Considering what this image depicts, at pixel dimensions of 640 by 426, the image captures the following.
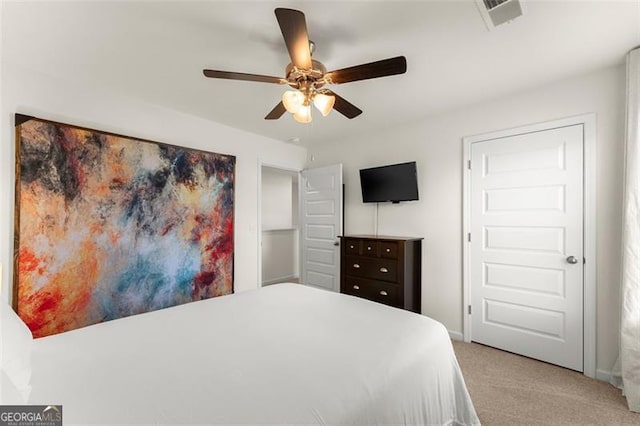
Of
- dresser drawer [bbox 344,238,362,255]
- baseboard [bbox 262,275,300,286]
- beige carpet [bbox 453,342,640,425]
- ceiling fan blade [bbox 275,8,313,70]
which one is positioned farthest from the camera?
baseboard [bbox 262,275,300,286]

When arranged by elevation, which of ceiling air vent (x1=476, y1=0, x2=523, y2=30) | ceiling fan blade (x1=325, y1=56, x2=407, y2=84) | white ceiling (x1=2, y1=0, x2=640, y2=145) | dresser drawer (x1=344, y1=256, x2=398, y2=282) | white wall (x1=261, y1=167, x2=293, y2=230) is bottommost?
dresser drawer (x1=344, y1=256, x2=398, y2=282)

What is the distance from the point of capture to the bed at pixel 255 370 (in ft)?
2.97

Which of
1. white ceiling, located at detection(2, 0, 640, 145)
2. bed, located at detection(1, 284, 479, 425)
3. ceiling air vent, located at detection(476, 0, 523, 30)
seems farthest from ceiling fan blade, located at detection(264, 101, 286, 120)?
bed, located at detection(1, 284, 479, 425)

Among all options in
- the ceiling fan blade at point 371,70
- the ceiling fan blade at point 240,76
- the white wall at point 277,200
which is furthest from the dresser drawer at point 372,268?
the white wall at point 277,200

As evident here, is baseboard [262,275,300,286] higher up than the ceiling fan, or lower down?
lower down

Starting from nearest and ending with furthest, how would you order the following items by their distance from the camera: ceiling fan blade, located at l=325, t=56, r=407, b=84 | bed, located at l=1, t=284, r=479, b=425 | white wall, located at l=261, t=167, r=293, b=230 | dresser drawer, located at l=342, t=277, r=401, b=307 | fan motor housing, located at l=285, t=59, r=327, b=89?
bed, located at l=1, t=284, r=479, b=425 → ceiling fan blade, located at l=325, t=56, r=407, b=84 → fan motor housing, located at l=285, t=59, r=327, b=89 → dresser drawer, located at l=342, t=277, r=401, b=307 → white wall, located at l=261, t=167, r=293, b=230

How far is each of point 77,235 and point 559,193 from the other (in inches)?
162

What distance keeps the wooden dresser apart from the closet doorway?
231 centimetres

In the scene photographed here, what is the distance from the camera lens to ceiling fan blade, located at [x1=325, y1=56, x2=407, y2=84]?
1.54 m

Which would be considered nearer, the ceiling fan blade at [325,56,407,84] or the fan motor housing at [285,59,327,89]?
the ceiling fan blade at [325,56,407,84]

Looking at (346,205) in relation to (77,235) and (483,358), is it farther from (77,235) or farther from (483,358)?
(77,235)

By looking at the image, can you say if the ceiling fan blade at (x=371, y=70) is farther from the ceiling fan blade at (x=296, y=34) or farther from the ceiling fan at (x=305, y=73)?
the ceiling fan blade at (x=296, y=34)

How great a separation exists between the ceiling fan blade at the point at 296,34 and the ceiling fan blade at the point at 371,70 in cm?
20

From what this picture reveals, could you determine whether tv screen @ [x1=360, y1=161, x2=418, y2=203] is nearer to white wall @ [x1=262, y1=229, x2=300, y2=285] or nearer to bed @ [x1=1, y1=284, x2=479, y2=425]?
bed @ [x1=1, y1=284, x2=479, y2=425]
